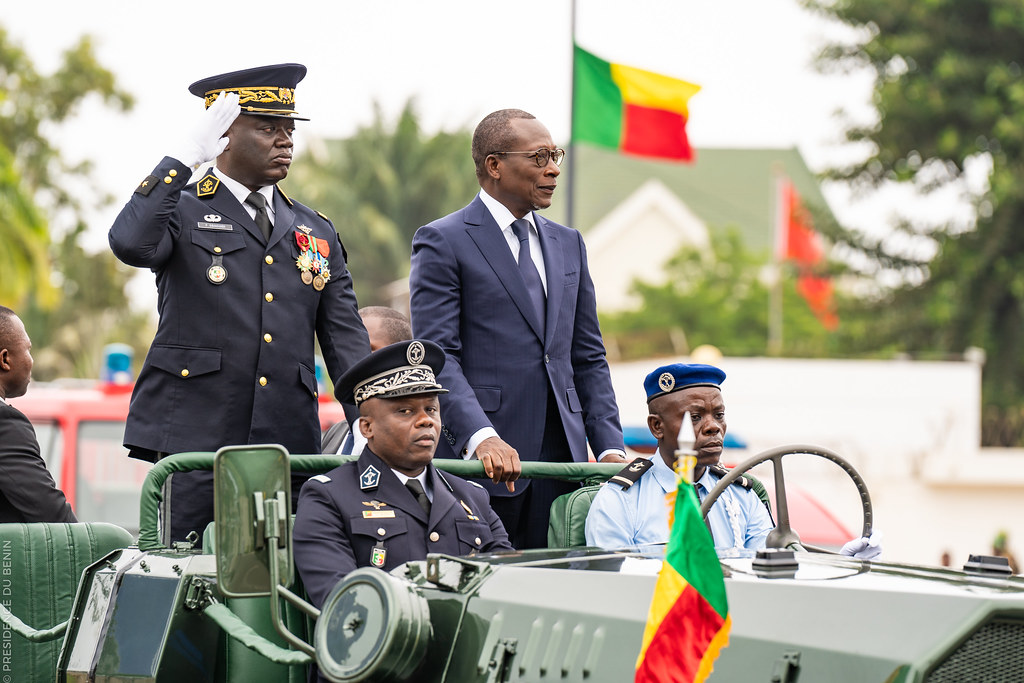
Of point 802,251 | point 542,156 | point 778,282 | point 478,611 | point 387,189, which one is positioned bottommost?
point 478,611

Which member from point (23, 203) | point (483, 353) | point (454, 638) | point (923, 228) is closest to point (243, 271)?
point (483, 353)

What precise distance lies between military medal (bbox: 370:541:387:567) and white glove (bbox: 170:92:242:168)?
1.31m

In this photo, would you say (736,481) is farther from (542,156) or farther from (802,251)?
(802,251)

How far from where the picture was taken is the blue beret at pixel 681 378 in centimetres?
451

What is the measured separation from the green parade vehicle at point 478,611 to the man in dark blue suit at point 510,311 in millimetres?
433

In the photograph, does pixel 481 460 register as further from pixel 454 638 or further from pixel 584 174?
pixel 584 174

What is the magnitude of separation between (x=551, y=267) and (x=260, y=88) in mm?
1066

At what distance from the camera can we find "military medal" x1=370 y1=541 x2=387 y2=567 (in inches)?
148

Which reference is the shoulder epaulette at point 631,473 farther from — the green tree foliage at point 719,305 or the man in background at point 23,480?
the green tree foliage at point 719,305

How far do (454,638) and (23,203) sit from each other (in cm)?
1955

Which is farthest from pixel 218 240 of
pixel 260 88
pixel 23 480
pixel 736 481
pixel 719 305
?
pixel 719 305

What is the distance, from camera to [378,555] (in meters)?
3.77

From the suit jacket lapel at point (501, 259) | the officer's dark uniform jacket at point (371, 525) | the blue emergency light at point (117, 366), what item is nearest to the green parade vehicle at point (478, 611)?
the officer's dark uniform jacket at point (371, 525)

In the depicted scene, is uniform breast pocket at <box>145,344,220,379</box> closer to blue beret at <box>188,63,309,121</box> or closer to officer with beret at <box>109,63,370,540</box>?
officer with beret at <box>109,63,370,540</box>
